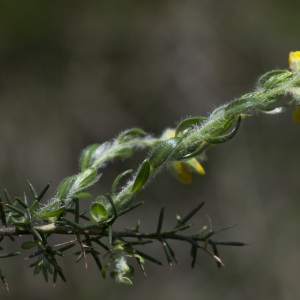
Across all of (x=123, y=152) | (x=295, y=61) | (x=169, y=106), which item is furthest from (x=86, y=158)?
(x=169, y=106)

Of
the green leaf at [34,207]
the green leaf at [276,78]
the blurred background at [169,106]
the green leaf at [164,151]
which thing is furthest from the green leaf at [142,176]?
the blurred background at [169,106]

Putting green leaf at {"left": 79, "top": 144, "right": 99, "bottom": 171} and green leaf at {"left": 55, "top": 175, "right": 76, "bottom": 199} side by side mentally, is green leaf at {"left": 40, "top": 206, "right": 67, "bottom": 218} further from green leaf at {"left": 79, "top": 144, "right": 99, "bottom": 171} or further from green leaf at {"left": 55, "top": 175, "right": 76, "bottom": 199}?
green leaf at {"left": 79, "top": 144, "right": 99, "bottom": 171}

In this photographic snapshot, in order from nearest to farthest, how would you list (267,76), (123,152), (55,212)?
(55,212) → (267,76) → (123,152)

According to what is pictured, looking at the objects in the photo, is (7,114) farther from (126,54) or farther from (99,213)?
→ (99,213)

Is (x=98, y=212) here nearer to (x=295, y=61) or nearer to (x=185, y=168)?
(x=185, y=168)

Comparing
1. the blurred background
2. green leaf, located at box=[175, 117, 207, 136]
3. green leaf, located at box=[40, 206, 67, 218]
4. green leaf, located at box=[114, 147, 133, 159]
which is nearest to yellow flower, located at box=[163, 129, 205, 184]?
green leaf, located at box=[114, 147, 133, 159]

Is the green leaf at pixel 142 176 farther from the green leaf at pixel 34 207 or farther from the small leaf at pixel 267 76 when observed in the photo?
the small leaf at pixel 267 76
